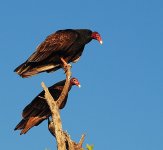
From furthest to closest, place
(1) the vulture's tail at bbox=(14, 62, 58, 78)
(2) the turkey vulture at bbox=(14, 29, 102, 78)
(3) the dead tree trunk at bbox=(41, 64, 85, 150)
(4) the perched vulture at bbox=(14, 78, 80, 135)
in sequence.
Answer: (4) the perched vulture at bbox=(14, 78, 80, 135)
(2) the turkey vulture at bbox=(14, 29, 102, 78)
(1) the vulture's tail at bbox=(14, 62, 58, 78)
(3) the dead tree trunk at bbox=(41, 64, 85, 150)

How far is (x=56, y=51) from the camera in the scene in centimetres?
1112

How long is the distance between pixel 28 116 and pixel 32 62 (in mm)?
1361

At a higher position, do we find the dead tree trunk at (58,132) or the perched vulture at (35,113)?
the perched vulture at (35,113)

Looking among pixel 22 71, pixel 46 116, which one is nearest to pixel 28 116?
pixel 46 116

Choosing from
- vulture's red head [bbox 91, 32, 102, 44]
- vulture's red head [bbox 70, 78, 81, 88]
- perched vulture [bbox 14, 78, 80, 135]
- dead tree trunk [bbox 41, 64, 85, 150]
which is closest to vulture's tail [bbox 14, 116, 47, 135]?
perched vulture [bbox 14, 78, 80, 135]

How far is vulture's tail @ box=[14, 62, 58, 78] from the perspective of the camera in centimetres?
1044

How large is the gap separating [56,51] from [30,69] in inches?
33.3

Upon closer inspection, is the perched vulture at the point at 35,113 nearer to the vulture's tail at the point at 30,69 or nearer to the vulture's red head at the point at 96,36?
the vulture's tail at the point at 30,69

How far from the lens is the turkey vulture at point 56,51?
10.6 meters

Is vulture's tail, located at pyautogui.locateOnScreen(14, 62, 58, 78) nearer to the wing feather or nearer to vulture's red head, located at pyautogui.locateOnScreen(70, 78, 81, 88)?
the wing feather

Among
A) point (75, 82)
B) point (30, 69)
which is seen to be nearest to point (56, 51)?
point (30, 69)

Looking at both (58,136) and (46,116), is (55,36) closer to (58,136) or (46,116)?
(46,116)

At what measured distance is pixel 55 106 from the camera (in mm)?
9320

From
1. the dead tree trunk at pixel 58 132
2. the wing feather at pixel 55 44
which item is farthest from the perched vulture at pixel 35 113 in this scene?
the dead tree trunk at pixel 58 132
